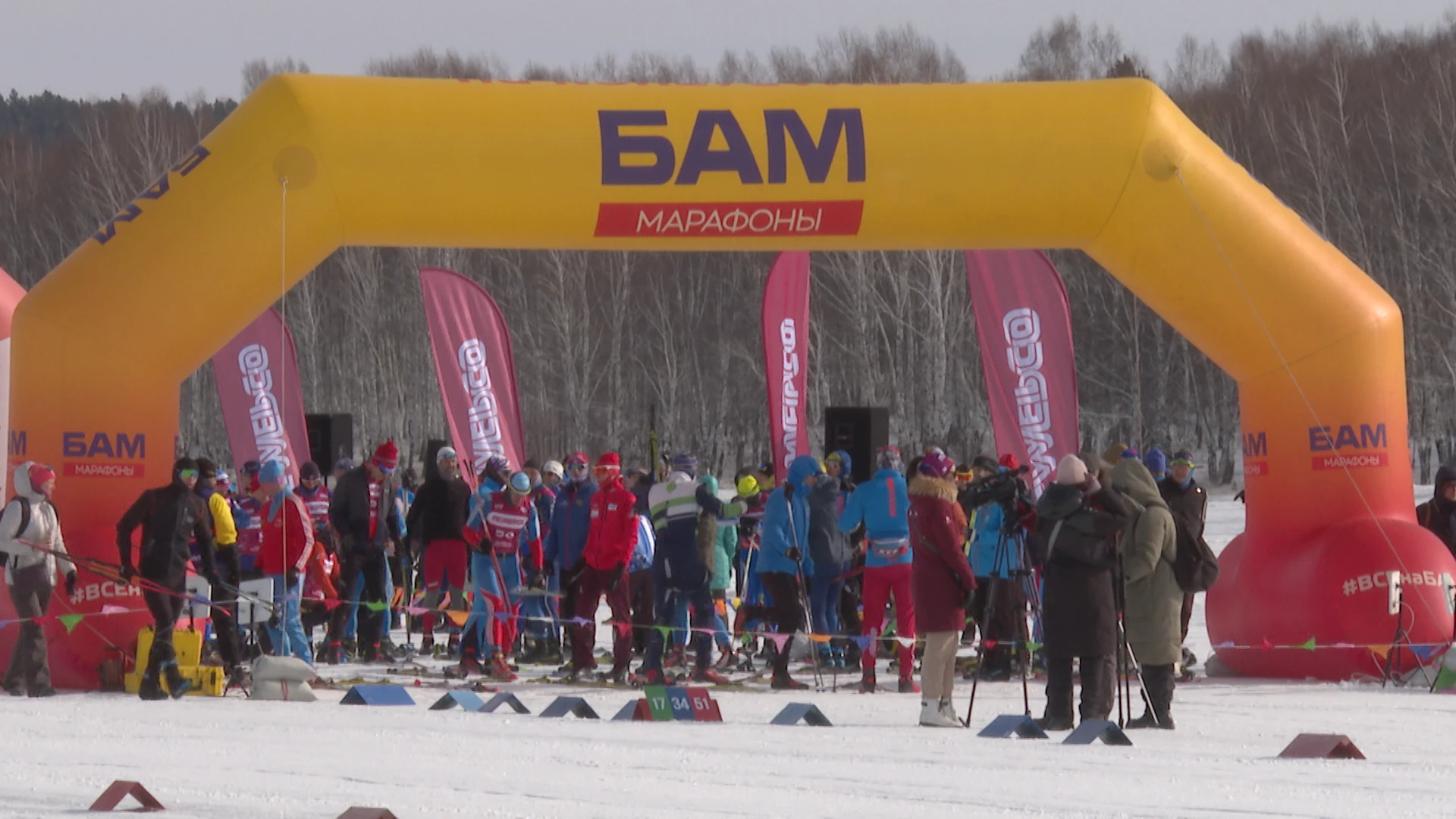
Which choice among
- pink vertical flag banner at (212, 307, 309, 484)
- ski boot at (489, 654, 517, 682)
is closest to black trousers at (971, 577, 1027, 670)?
ski boot at (489, 654, 517, 682)

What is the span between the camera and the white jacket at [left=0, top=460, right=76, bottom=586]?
10195 millimetres

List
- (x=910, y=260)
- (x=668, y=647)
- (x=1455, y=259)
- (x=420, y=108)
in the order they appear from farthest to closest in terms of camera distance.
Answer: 1. (x=910, y=260)
2. (x=1455, y=259)
3. (x=668, y=647)
4. (x=420, y=108)

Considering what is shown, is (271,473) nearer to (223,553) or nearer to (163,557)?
(223,553)

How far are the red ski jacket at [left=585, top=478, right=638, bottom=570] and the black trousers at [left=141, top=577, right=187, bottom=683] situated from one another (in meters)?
2.50

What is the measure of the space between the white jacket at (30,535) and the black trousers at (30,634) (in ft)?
0.14

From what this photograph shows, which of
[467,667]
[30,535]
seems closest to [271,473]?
[467,667]

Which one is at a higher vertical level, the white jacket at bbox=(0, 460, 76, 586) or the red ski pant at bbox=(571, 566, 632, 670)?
the white jacket at bbox=(0, 460, 76, 586)

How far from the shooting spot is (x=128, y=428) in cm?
1066

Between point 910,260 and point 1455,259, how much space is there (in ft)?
35.3

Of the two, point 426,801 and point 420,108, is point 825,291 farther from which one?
point 426,801

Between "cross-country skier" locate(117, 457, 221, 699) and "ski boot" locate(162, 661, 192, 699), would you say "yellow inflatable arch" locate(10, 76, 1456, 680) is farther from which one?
"ski boot" locate(162, 661, 192, 699)

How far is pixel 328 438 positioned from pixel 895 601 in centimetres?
1283

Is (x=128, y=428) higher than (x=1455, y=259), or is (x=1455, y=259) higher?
(x=1455, y=259)

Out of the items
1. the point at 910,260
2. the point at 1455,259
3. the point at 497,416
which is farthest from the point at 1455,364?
the point at 497,416
